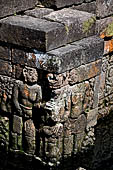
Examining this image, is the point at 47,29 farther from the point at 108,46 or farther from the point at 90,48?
the point at 108,46

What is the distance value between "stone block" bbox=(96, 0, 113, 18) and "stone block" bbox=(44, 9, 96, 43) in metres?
0.47

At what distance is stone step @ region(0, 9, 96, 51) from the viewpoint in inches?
189

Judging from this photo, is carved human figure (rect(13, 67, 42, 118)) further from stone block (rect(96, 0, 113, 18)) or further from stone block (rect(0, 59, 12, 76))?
stone block (rect(96, 0, 113, 18))

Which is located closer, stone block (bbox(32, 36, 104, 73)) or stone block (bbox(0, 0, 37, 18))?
stone block (bbox(32, 36, 104, 73))

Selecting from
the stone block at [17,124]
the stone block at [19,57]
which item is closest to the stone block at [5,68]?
the stone block at [19,57]

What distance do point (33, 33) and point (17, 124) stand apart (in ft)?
4.11

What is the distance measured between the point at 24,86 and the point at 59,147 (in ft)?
2.88

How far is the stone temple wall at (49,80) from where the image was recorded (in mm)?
4930

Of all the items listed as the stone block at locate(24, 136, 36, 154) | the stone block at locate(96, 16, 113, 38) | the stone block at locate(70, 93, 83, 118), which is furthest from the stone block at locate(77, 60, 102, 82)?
the stone block at locate(24, 136, 36, 154)

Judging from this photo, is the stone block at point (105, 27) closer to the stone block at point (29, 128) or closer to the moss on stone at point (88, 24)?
the moss on stone at point (88, 24)

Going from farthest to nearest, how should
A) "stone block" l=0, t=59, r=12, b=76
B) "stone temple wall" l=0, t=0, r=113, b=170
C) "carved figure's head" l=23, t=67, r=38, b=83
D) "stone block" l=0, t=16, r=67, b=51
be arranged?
"stone block" l=0, t=59, r=12, b=76 → "carved figure's head" l=23, t=67, r=38, b=83 → "stone temple wall" l=0, t=0, r=113, b=170 → "stone block" l=0, t=16, r=67, b=51

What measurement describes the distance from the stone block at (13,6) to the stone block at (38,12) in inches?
2.8

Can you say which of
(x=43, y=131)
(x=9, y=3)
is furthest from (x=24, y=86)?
(x=9, y=3)

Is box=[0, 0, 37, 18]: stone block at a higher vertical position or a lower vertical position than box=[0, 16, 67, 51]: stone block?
higher
